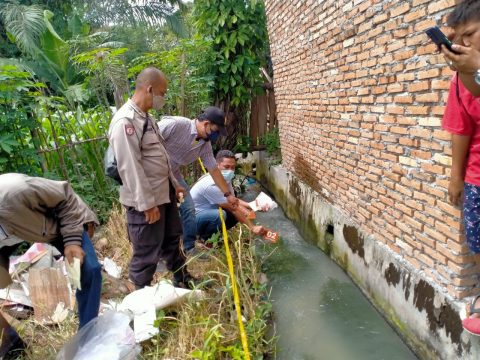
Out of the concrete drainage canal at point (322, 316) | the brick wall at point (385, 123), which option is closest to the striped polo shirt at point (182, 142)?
the brick wall at point (385, 123)

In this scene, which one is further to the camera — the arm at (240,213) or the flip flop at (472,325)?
the arm at (240,213)

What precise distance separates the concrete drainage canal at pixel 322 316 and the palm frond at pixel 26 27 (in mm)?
8036

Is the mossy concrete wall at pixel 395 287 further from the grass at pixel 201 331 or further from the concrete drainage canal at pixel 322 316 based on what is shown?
the grass at pixel 201 331

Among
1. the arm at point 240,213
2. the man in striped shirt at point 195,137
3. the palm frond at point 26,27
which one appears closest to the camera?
the man in striped shirt at point 195,137

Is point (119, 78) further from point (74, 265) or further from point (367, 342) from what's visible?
point (367, 342)

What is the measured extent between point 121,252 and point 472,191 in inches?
142

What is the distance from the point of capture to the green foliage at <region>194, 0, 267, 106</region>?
639 centimetres

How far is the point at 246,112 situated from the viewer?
7.52 metres

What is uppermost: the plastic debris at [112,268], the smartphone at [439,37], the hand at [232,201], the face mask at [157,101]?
the smartphone at [439,37]

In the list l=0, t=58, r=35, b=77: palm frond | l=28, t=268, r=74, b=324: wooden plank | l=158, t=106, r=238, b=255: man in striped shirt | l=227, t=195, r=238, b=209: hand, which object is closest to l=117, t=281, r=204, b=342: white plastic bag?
l=28, t=268, r=74, b=324: wooden plank

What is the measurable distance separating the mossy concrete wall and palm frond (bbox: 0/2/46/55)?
7.90 meters

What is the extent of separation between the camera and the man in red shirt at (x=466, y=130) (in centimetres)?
157

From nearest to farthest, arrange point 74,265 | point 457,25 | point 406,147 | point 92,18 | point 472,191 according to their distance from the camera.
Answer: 1. point 457,25
2. point 472,191
3. point 74,265
4. point 406,147
5. point 92,18

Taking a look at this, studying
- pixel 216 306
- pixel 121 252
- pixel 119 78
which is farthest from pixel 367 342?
pixel 119 78
